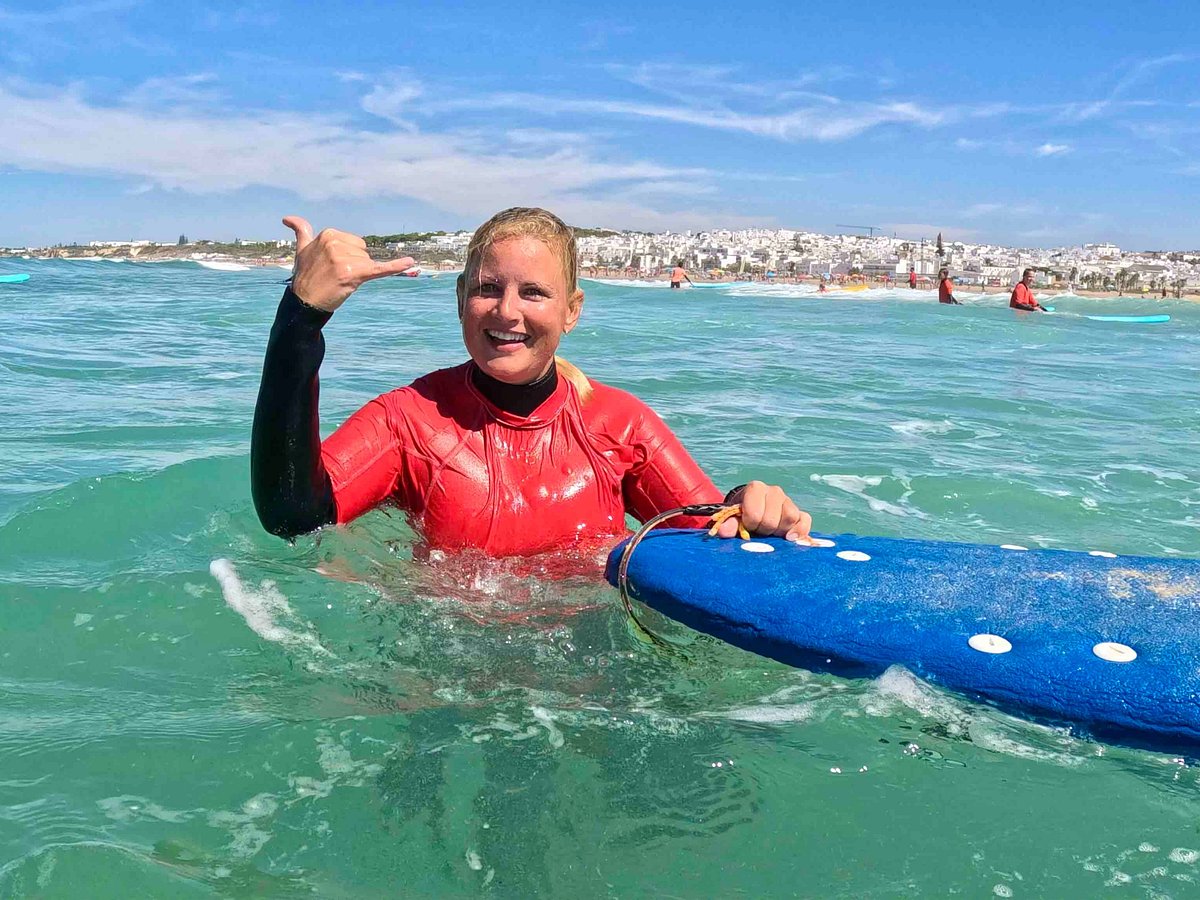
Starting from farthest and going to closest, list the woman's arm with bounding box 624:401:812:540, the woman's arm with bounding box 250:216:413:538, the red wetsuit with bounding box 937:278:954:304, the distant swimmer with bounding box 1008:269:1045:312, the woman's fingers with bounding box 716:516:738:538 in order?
the red wetsuit with bounding box 937:278:954:304
the distant swimmer with bounding box 1008:269:1045:312
the woman's arm with bounding box 624:401:812:540
the woman's fingers with bounding box 716:516:738:538
the woman's arm with bounding box 250:216:413:538

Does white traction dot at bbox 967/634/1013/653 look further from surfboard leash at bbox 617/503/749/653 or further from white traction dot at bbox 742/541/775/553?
surfboard leash at bbox 617/503/749/653

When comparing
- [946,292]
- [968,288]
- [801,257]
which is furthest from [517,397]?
[801,257]

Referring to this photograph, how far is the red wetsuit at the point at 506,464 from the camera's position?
2.81 m

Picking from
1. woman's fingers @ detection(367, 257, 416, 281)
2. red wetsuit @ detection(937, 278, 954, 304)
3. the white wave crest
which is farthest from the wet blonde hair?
red wetsuit @ detection(937, 278, 954, 304)

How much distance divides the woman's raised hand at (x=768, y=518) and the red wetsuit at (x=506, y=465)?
0.20m

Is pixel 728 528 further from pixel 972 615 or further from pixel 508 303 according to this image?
pixel 508 303

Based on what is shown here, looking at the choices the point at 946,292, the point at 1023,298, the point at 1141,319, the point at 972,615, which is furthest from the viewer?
the point at 946,292

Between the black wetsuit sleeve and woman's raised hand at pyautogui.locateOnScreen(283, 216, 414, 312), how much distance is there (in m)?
0.03

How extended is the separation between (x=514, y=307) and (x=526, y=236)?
0.19m

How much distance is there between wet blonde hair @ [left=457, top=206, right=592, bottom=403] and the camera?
2.65 metres

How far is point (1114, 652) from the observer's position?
6.66 ft

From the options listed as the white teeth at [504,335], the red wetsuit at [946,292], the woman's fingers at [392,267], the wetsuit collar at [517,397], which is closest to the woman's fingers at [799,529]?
the wetsuit collar at [517,397]

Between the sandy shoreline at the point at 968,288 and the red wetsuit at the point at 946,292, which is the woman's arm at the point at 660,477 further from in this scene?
the sandy shoreline at the point at 968,288

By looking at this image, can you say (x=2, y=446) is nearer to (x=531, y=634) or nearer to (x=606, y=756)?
(x=531, y=634)
